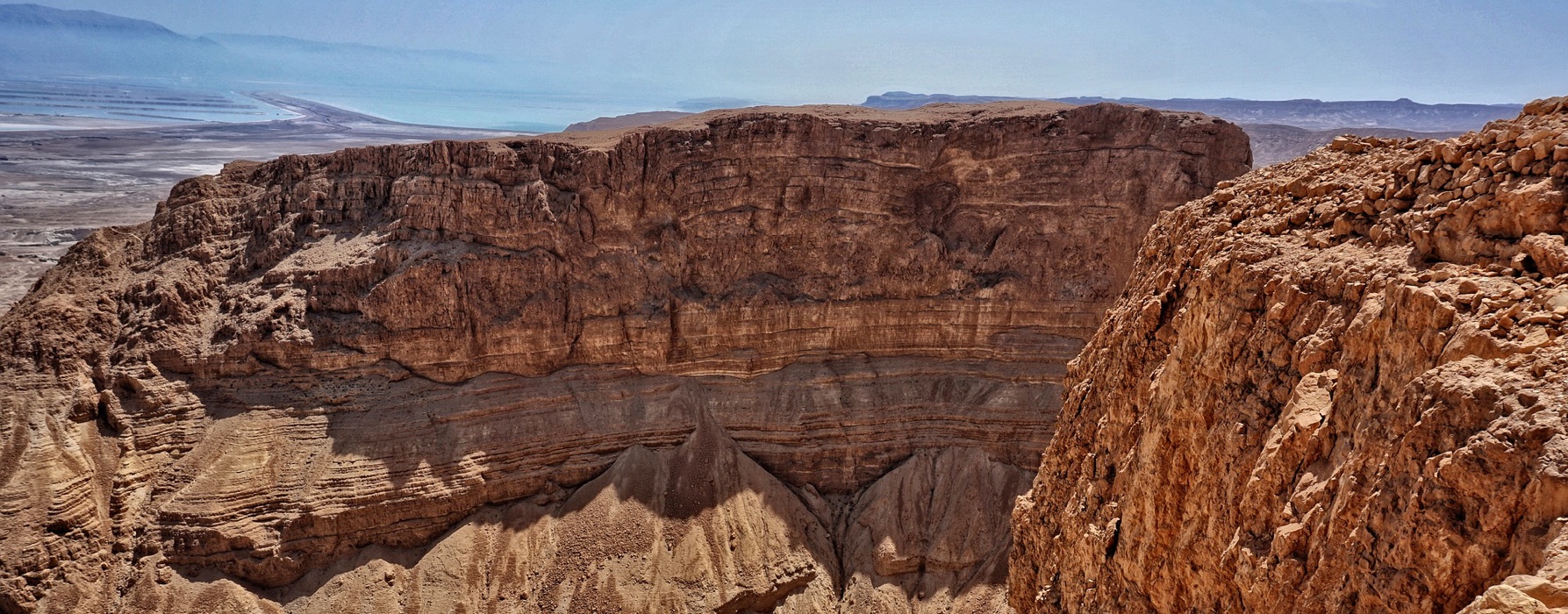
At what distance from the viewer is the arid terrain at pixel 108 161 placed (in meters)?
65.4

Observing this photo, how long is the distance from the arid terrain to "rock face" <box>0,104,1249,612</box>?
29061 millimetres

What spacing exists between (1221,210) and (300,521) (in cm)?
2694

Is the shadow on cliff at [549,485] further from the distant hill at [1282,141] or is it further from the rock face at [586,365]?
the distant hill at [1282,141]

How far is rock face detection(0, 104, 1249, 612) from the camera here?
26797mm

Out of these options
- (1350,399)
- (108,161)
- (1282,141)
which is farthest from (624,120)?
(1350,399)

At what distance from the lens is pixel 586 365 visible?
107ft

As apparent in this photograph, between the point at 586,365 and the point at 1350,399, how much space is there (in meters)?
28.6

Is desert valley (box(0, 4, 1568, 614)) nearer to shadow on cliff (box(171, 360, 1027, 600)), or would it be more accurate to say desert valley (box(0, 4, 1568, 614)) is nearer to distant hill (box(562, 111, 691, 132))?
shadow on cliff (box(171, 360, 1027, 600))

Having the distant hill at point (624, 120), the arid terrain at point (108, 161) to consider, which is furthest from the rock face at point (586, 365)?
the distant hill at point (624, 120)

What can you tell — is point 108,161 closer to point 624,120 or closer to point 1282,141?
point 624,120

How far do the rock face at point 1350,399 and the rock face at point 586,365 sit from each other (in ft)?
68.0

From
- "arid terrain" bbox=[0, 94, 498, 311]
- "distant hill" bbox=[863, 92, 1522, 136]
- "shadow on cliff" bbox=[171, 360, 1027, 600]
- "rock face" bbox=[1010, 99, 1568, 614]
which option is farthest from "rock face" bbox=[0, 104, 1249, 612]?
"distant hill" bbox=[863, 92, 1522, 136]

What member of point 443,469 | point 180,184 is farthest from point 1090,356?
point 180,184

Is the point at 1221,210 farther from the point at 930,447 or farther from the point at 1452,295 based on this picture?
the point at 930,447
